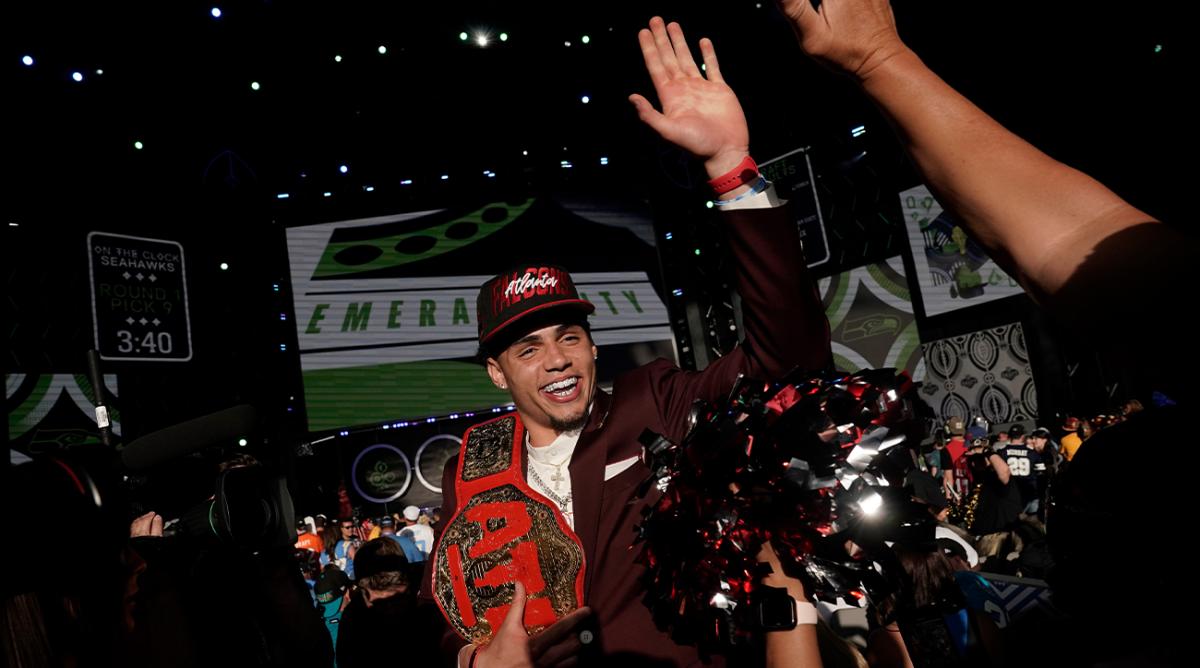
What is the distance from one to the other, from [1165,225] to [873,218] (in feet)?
52.8

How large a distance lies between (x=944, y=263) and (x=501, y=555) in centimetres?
1457

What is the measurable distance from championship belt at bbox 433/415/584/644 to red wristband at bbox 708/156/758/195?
105cm

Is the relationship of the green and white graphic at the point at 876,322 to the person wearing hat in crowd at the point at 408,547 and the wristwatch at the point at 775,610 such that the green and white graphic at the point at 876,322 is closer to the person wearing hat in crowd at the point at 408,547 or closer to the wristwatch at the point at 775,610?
the person wearing hat in crowd at the point at 408,547

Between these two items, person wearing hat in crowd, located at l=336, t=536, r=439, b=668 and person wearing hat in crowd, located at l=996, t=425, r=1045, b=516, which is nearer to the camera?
person wearing hat in crowd, located at l=336, t=536, r=439, b=668

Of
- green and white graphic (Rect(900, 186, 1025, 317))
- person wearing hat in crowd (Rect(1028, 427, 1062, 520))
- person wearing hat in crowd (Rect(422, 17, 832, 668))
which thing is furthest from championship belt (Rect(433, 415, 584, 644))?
green and white graphic (Rect(900, 186, 1025, 317))

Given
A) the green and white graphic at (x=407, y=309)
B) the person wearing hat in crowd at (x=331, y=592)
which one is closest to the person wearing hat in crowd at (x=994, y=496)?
the green and white graphic at (x=407, y=309)

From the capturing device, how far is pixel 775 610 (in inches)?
59.5

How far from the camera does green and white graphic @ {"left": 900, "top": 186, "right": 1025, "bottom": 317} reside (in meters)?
14.9

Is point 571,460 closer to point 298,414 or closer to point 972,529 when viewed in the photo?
point 972,529

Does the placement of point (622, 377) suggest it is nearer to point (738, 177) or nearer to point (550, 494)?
point (550, 494)

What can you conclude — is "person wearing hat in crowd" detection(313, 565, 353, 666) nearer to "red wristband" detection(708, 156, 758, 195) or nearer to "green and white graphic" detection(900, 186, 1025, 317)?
"red wristband" detection(708, 156, 758, 195)

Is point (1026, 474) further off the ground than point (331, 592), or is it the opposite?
point (331, 592)

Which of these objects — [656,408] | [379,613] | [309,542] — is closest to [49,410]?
[309,542]

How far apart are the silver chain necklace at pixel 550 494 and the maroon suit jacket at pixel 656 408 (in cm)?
12
